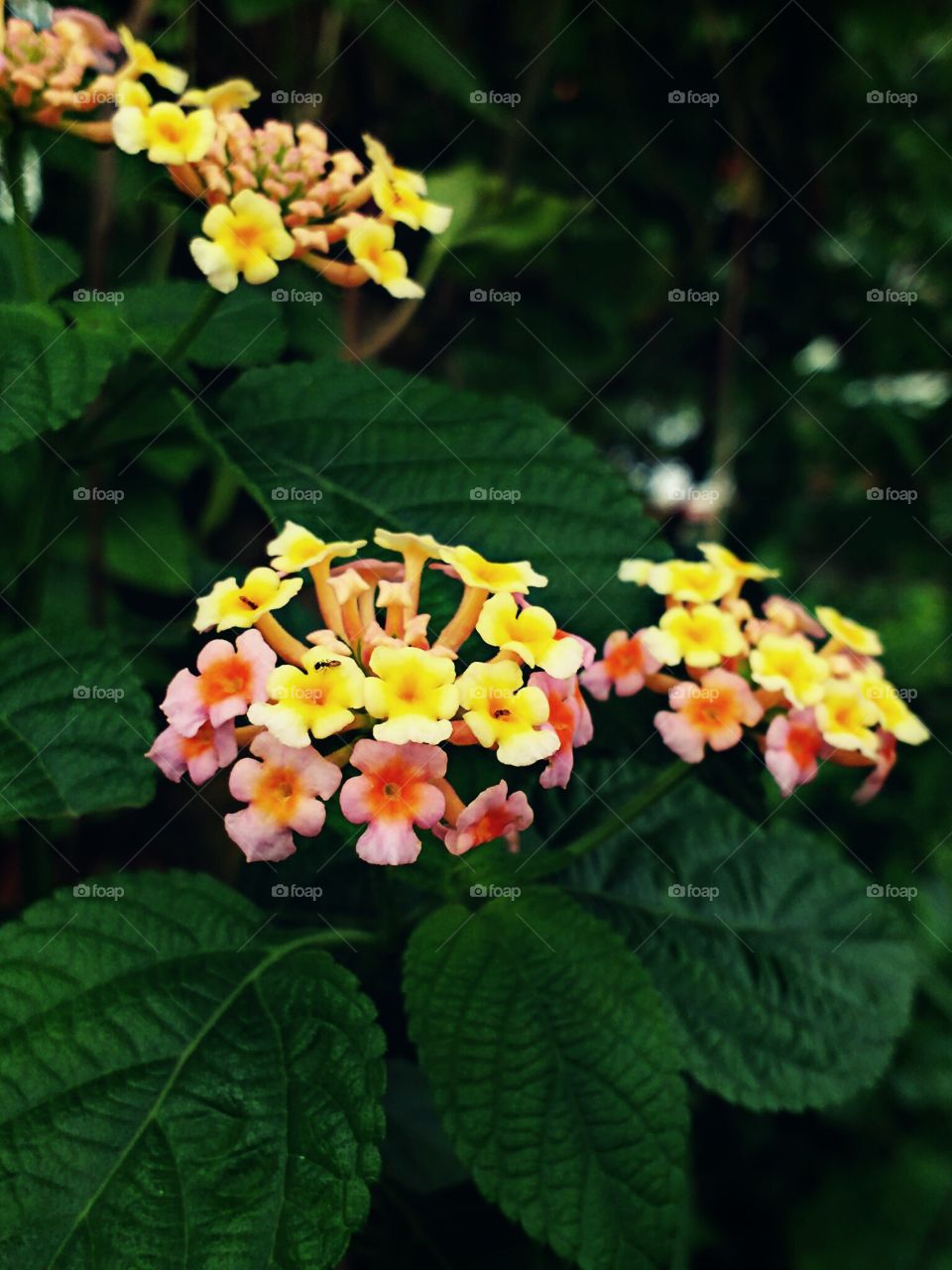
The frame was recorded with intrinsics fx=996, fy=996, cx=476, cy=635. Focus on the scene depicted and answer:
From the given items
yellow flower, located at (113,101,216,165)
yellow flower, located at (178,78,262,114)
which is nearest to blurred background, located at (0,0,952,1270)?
yellow flower, located at (178,78,262,114)

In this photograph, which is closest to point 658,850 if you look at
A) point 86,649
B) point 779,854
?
point 779,854

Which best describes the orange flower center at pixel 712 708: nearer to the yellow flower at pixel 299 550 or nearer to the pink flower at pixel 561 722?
the pink flower at pixel 561 722

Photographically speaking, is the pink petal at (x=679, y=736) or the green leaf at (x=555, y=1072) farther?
the pink petal at (x=679, y=736)

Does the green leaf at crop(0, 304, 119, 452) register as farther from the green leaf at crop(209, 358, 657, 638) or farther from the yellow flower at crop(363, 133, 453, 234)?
the yellow flower at crop(363, 133, 453, 234)

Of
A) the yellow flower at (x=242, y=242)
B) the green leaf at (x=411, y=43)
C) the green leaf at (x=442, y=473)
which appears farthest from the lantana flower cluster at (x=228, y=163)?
the green leaf at (x=411, y=43)

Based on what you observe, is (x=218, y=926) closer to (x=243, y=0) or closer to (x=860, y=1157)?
(x=243, y=0)
